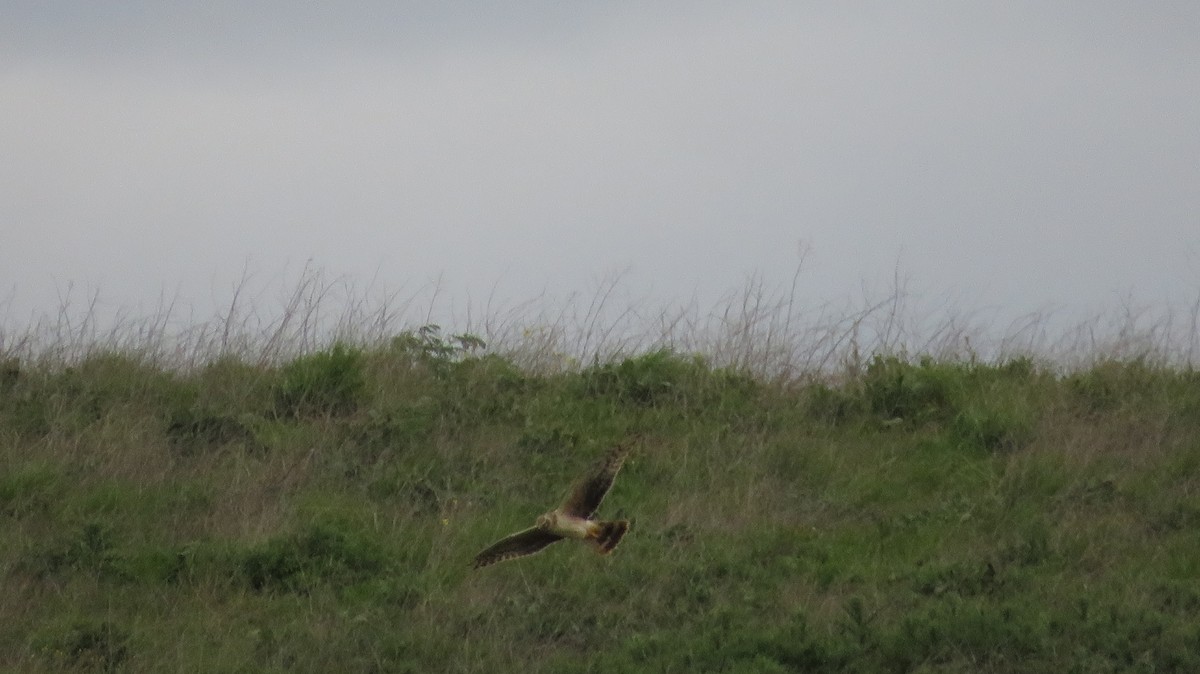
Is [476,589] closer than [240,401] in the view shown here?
Yes

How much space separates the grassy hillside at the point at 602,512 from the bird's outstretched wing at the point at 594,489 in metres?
1.31

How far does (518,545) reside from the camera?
4949mm

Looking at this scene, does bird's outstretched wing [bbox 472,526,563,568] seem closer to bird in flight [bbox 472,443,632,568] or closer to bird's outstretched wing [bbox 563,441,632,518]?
bird in flight [bbox 472,443,632,568]

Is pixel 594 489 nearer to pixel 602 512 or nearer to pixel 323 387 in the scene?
pixel 602 512

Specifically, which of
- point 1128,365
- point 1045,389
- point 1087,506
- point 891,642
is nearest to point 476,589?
point 891,642

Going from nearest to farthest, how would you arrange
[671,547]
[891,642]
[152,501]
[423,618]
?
[891,642] < [423,618] < [671,547] < [152,501]

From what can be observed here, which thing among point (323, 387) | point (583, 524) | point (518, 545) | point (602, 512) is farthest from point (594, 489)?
point (323, 387)

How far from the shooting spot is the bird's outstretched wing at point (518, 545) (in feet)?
15.1

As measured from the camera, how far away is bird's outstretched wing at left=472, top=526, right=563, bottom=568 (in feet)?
15.1

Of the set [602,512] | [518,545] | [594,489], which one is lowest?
[518,545]

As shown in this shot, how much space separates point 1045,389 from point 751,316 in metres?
1.93

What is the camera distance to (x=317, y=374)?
8516mm

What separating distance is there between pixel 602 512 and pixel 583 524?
2.88 metres

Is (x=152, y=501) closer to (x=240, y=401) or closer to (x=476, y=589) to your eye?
(x=240, y=401)
